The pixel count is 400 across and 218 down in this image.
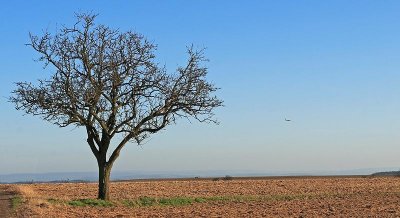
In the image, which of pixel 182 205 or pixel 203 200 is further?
pixel 203 200

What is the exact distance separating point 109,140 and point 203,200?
699cm

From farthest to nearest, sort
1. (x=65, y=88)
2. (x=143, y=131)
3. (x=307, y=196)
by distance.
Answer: (x=307, y=196)
(x=143, y=131)
(x=65, y=88)

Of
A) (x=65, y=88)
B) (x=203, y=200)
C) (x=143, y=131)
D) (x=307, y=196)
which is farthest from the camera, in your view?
(x=307, y=196)

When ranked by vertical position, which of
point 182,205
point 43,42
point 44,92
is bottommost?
point 182,205

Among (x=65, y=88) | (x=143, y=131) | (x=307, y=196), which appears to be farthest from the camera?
(x=307, y=196)

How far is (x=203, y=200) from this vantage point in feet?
124

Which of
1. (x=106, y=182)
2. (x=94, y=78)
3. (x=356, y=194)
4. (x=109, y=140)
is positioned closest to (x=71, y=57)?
(x=94, y=78)

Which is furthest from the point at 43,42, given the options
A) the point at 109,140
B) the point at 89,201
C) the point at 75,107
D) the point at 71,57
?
the point at 89,201

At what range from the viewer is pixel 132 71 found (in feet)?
111

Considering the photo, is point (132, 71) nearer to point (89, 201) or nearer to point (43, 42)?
point (43, 42)

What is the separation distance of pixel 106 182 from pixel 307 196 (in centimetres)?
1344

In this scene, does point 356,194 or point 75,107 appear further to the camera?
point 356,194

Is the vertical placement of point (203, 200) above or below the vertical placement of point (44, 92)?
below

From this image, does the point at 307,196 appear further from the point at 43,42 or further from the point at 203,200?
the point at 43,42
